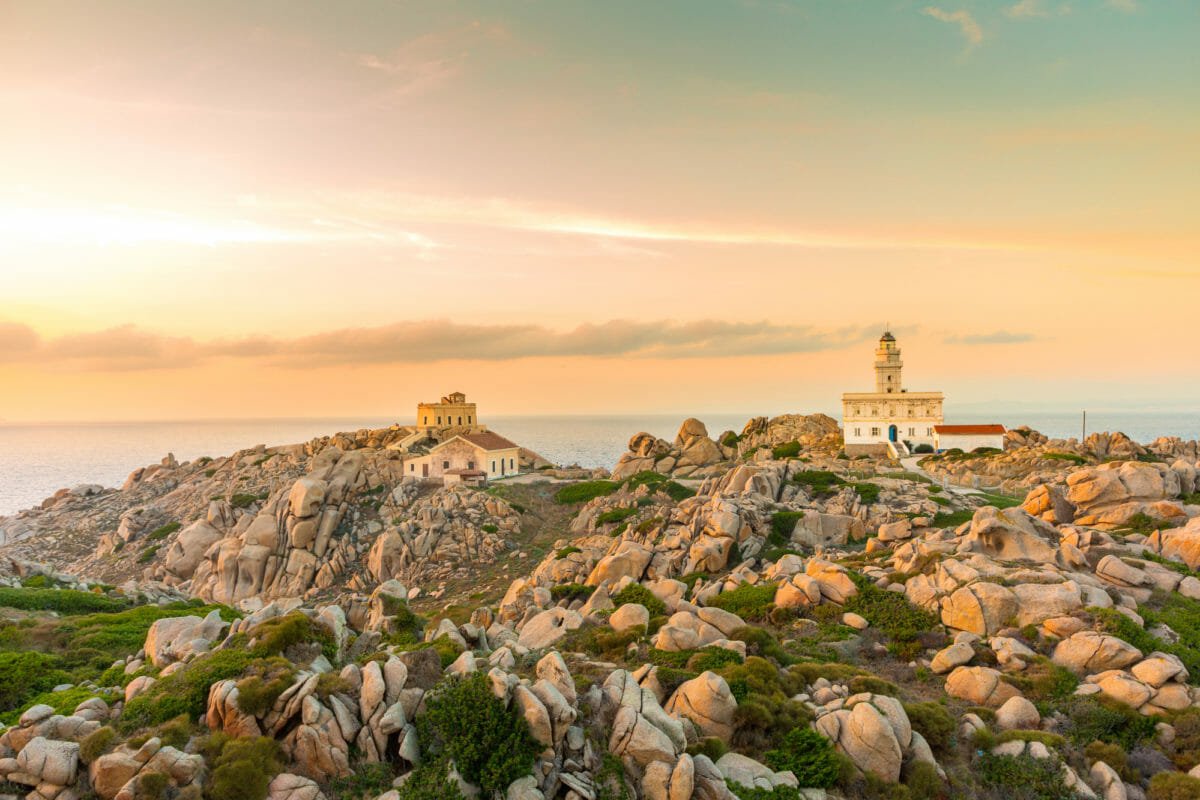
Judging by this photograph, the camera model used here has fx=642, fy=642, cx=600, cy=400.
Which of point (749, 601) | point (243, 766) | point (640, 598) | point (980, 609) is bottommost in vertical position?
point (749, 601)

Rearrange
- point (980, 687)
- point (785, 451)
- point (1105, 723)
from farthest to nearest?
point (785, 451) < point (980, 687) < point (1105, 723)

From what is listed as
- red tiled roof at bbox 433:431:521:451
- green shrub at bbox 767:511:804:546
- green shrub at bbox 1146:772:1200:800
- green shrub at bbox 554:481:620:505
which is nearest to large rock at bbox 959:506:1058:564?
green shrub at bbox 767:511:804:546

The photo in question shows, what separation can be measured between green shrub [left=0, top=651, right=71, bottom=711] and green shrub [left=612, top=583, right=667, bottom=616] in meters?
16.9

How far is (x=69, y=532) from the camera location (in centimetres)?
6925

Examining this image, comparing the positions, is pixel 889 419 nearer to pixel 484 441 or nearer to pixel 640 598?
pixel 484 441

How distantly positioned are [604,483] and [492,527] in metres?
16.2

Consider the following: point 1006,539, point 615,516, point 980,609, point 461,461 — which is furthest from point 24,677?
point 461,461

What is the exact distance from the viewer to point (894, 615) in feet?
72.6

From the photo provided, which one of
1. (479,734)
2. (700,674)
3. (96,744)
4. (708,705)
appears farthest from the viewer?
(700,674)

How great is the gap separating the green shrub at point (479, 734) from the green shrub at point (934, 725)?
9062 millimetres

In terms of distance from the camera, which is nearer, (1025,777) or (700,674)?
(1025,777)

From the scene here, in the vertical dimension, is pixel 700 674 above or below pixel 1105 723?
above

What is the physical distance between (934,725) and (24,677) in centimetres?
2225

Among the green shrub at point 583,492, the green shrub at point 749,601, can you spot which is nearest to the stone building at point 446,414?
the green shrub at point 583,492
